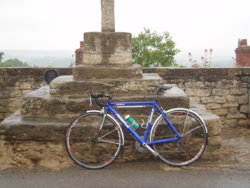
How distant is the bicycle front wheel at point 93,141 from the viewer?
4.24 meters

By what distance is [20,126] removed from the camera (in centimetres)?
426

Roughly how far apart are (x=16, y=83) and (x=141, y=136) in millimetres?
4408

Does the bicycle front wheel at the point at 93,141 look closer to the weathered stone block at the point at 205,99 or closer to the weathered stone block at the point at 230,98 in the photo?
the weathered stone block at the point at 205,99

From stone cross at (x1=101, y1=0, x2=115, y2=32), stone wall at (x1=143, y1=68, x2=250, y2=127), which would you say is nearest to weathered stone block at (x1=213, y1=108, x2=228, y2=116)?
stone wall at (x1=143, y1=68, x2=250, y2=127)

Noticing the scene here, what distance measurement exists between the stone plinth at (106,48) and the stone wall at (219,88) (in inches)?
98.7

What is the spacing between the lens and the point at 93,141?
4.17 meters

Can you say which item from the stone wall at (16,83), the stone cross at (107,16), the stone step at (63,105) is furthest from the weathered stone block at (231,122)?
the stone cross at (107,16)

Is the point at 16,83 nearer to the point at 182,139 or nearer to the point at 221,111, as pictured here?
the point at 182,139

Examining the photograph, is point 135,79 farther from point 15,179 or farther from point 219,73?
point 219,73

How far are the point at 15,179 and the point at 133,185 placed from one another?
1.42 metres

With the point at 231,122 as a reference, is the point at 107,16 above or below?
above

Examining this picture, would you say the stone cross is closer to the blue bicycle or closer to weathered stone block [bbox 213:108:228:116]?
the blue bicycle

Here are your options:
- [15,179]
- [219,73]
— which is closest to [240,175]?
[15,179]

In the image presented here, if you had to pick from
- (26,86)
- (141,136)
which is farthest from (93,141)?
(26,86)
